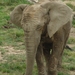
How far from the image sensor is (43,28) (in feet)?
14.7

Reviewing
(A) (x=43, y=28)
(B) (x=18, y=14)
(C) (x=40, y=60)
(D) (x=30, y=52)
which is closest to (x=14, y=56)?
(C) (x=40, y=60)

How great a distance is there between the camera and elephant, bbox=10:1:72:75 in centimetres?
420

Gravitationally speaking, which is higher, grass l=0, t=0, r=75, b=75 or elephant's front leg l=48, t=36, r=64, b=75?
elephant's front leg l=48, t=36, r=64, b=75

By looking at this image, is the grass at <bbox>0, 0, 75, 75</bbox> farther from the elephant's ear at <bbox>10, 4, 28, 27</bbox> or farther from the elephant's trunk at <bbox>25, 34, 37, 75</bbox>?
the elephant's trunk at <bbox>25, 34, 37, 75</bbox>

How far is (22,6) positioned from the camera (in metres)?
4.80

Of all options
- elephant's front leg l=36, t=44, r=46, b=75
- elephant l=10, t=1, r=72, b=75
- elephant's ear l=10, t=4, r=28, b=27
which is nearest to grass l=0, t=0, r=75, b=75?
elephant's front leg l=36, t=44, r=46, b=75

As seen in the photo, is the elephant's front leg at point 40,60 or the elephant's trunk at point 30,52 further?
the elephant's front leg at point 40,60

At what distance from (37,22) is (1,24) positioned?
198 inches

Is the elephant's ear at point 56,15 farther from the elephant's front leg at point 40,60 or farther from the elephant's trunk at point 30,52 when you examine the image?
the elephant's front leg at point 40,60

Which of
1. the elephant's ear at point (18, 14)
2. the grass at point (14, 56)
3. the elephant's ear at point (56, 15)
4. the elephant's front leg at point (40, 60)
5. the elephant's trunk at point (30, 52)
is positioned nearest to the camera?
the elephant's trunk at point (30, 52)

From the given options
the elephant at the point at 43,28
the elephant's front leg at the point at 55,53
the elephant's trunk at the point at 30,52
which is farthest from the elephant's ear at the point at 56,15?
the elephant's front leg at the point at 55,53

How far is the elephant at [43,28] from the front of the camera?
13.8 ft

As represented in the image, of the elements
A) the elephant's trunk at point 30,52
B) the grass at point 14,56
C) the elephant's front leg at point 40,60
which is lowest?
the grass at point 14,56

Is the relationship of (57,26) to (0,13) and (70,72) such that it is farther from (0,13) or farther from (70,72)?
(0,13)
